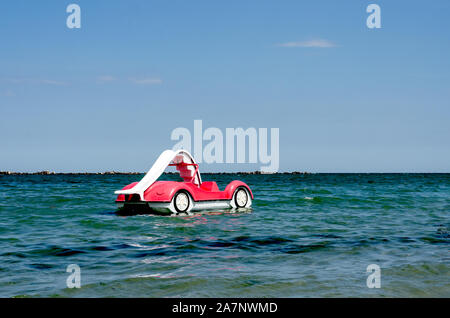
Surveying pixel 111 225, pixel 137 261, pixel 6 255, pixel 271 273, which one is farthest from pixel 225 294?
pixel 111 225

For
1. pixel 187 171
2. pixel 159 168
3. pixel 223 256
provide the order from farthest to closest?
pixel 187 171
pixel 159 168
pixel 223 256

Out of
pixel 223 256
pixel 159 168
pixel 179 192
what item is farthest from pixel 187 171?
pixel 223 256

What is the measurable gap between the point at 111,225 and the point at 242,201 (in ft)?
20.1

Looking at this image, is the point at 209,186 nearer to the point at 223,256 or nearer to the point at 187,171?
the point at 187,171

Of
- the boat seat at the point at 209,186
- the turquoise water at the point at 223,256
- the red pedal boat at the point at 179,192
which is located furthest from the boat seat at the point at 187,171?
the turquoise water at the point at 223,256

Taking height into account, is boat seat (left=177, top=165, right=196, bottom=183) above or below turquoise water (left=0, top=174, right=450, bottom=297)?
above

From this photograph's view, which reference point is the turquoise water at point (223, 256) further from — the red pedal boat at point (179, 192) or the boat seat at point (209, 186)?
the boat seat at point (209, 186)

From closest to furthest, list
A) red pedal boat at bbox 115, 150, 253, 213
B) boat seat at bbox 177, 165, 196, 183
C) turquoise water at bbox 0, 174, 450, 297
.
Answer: turquoise water at bbox 0, 174, 450, 297 → red pedal boat at bbox 115, 150, 253, 213 → boat seat at bbox 177, 165, 196, 183

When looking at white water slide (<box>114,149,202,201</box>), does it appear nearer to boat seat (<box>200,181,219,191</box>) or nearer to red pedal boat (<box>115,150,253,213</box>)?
red pedal boat (<box>115,150,253,213</box>)

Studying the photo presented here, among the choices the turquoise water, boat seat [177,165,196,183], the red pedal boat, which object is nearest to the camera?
the turquoise water

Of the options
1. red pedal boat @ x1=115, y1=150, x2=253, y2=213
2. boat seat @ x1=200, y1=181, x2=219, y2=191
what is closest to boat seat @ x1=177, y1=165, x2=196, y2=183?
red pedal boat @ x1=115, y1=150, x2=253, y2=213

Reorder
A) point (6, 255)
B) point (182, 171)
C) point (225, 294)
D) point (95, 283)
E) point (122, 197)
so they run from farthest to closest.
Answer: point (182, 171) → point (122, 197) → point (6, 255) → point (95, 283) → point (225, 294)
